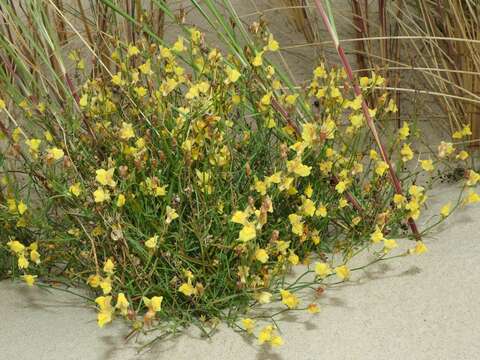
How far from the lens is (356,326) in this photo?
5.90 feet

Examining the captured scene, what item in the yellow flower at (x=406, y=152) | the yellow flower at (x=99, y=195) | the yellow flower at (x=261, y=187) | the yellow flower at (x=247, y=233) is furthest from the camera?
the yellow flower at (x=406, y=152)

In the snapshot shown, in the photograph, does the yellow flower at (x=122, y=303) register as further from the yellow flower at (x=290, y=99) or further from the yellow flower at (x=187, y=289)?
the yellow flower at (x=290, y=99)

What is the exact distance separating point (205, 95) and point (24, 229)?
25.5 inches

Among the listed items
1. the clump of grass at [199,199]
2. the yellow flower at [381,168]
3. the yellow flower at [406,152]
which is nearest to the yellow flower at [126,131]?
the clump of grass at [199,199]

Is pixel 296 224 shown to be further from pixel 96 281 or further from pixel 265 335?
pixel 96 281

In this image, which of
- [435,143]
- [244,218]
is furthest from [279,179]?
[435,143]

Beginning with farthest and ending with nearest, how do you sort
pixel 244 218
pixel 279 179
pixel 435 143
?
pixel 435 143 < pixel 279 179 < pixel 244 218

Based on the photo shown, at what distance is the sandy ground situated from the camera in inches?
68.2

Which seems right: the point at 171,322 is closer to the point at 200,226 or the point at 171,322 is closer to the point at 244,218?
the point at 200,226

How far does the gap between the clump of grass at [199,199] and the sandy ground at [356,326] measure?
1.9 inches

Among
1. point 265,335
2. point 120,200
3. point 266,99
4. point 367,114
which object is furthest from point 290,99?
point 265,335

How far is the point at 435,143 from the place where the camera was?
2811 millimetres

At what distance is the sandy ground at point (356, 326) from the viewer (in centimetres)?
173

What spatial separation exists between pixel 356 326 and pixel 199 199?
465 millimetres
